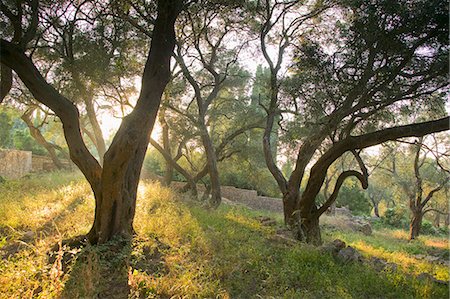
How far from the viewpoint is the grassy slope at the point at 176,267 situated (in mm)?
3885

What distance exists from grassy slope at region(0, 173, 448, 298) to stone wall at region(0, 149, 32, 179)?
10.3 metres

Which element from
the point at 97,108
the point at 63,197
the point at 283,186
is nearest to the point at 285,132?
the point at 283,186

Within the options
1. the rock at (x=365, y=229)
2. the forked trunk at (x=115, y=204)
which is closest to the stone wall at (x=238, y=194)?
the rock at (x=365, y=229)

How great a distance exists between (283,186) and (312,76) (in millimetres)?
3254

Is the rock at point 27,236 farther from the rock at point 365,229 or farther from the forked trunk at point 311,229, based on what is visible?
the rock at point 365,229

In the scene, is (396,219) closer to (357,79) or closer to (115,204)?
(357,79)

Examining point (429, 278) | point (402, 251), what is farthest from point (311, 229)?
point (402, 251)

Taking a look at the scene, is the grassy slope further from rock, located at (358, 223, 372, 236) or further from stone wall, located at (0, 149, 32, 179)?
rock, located at (358, 223, 372, 236)

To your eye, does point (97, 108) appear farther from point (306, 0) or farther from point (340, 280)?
point (340, 280)

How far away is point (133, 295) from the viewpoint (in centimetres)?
378

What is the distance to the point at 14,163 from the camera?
17312 millimetres

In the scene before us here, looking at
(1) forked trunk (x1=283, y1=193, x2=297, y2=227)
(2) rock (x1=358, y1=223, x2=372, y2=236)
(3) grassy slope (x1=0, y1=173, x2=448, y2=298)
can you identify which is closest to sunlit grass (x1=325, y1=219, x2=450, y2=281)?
(3) grassy slope (x1=0, y1=173, x2=448, y2=298)

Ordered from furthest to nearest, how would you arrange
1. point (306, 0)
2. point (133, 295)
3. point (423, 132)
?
point (306, 0)
point (423, 132)
point (133, 295)

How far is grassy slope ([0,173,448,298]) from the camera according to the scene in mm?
3885
